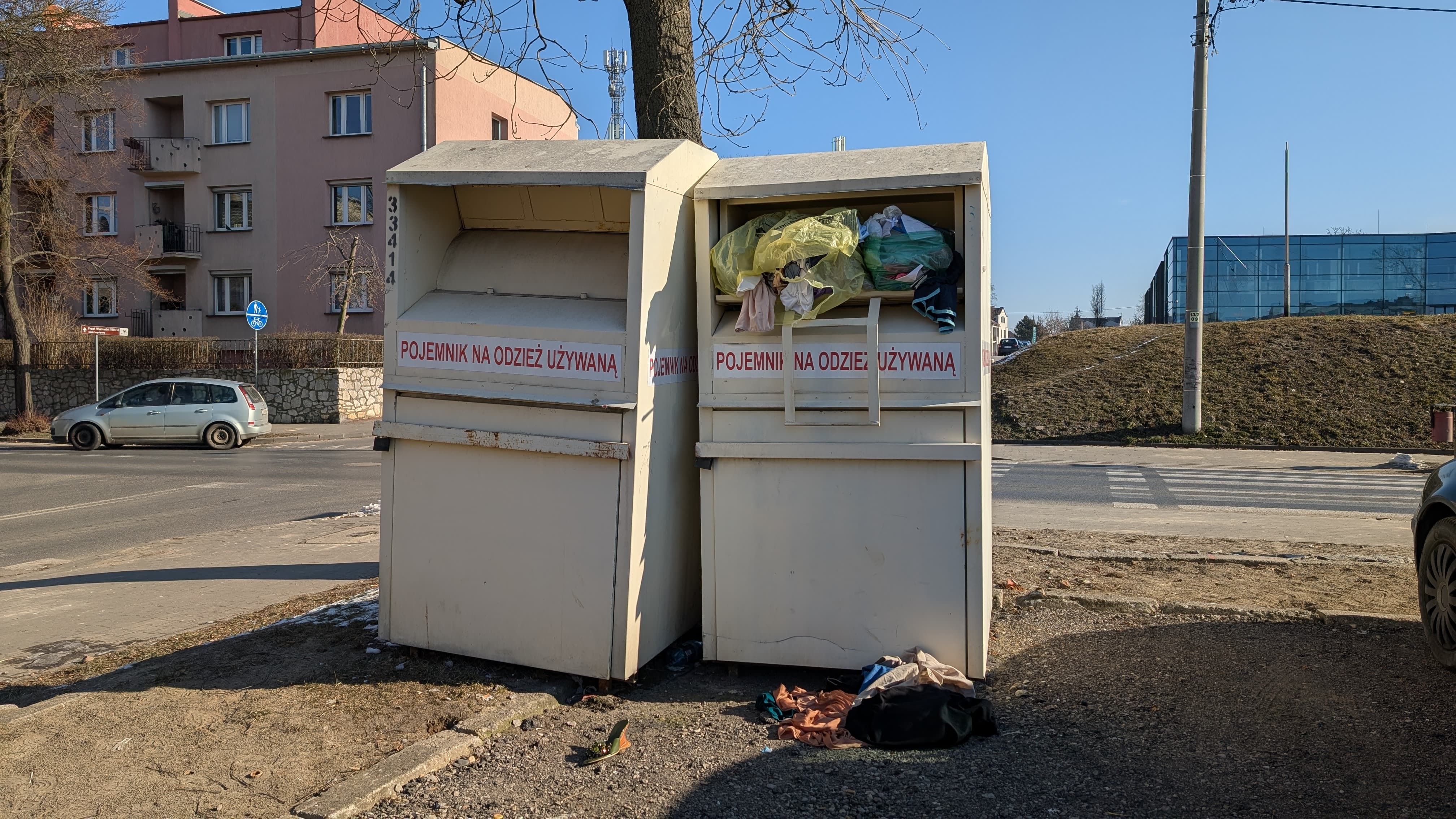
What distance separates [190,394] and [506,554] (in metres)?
17.8

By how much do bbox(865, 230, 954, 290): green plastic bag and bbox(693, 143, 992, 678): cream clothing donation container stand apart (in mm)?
23

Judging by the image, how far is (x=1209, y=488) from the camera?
12.6 m

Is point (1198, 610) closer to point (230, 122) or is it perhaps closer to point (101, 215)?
point (230, 122)

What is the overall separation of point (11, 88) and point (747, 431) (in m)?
25.6

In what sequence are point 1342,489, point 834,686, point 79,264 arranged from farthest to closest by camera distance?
1. point 79,264
2. point 1342,489
3. point 834,686

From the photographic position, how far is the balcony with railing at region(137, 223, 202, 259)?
31844mm

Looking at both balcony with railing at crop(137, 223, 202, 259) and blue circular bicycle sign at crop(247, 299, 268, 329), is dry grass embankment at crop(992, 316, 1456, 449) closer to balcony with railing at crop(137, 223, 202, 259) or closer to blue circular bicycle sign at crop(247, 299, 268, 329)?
blue circular bicycle sign at crop(247, 299, 268, 329)

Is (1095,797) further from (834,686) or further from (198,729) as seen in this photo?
(198,729)

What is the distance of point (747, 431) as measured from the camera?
13.9 feet

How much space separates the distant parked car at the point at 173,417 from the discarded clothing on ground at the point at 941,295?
60.3 feet

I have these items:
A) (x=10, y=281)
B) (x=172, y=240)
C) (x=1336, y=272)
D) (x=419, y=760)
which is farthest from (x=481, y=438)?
(x=1336, y=272)

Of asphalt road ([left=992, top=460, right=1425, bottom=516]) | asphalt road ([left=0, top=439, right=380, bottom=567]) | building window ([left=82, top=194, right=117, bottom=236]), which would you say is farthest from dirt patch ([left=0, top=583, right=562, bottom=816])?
building window ([left=82, top=194, right=117, bottom=236])

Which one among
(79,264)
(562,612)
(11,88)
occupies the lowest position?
(562,612)

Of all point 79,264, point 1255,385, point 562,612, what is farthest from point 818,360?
point 79,264
